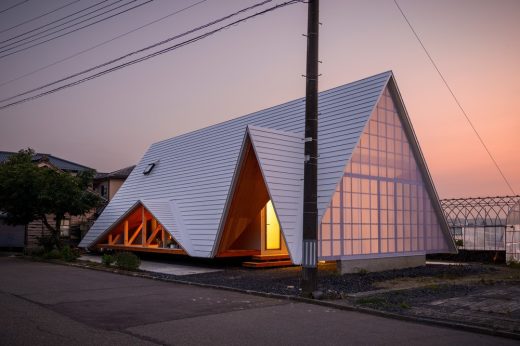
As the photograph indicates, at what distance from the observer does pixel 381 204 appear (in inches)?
746

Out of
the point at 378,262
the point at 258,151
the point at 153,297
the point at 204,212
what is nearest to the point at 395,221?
the point at 378,262

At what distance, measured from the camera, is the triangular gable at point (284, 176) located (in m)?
16.2

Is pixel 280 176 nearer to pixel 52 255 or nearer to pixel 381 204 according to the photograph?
pixel 381 204

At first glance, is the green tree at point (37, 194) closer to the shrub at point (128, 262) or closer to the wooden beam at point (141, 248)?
the wooden beam at point (141, 248)

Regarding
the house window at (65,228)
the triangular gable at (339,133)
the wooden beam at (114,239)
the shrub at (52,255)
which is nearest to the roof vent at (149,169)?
the wooden beam at (114,239)

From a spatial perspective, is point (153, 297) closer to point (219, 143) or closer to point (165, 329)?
point (165, 329)

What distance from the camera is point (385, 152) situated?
1934cm

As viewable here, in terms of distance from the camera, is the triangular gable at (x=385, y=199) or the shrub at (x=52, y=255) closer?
the triangular gable at (x=385, y=199)

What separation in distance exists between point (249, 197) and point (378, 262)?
5701 millimetres

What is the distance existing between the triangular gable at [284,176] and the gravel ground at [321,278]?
1304mm

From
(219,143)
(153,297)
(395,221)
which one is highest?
(219,143)

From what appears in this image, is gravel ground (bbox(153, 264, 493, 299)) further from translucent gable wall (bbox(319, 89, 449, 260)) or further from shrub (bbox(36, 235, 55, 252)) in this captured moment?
shrub (bbox(36, 235, 55, 252))

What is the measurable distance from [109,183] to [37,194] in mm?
17236

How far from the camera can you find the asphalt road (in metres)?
7.60
